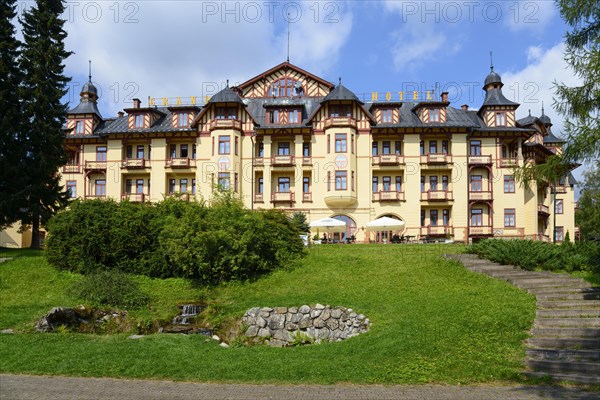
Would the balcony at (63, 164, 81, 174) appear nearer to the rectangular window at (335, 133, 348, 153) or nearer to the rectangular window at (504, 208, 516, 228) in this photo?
the rectangular window at (335, 133, 348, 153)

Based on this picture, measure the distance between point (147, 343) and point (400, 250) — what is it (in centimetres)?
1670

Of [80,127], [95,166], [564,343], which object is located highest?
[80,127]

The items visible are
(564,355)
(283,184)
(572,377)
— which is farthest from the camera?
(283,184)

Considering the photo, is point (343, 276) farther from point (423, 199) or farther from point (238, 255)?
point (423, 199)

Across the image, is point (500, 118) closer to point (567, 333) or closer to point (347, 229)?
point (347, 229)

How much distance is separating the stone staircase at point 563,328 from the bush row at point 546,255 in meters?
0.84

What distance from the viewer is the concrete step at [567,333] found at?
13.9 m

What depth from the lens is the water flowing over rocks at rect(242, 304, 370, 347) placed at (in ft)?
61.7

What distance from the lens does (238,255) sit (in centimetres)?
2358

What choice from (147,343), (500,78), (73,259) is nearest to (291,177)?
(500,78)

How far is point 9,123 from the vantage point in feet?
105

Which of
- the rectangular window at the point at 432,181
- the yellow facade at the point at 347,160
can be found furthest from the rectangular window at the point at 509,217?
the rectangular window at the point at 432,181

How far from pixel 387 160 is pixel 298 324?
30897mm

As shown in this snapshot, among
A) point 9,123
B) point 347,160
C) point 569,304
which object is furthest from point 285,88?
point 569,304
